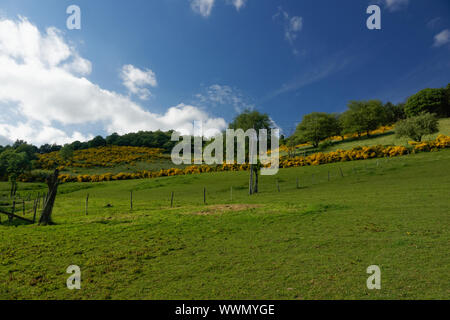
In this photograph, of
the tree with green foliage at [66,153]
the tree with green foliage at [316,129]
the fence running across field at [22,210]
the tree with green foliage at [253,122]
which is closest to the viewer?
the fence running across field at [22,210]

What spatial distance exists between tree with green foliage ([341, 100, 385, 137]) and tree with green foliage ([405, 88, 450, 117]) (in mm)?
15466

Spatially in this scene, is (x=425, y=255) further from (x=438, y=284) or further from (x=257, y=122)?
(x=257, y=122)

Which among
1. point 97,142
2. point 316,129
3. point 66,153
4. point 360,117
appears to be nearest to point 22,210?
point 66,153

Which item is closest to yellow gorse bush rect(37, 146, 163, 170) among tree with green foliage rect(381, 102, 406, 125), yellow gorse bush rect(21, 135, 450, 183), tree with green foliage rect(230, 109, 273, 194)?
yellow gorse bush rect(21, 135, 450, 183)

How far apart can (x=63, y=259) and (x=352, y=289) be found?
12.4 meters

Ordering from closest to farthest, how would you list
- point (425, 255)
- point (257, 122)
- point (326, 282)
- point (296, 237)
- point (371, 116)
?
point (326, 282)
point (425, 255)
point (296, 237)
point (257, 122)
point (371, 116)

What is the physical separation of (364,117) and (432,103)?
2802 centimetres

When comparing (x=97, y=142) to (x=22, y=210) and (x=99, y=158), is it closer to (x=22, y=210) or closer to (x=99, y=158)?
(x=99, y=158)

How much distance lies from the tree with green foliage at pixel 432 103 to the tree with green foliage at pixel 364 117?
609 inches

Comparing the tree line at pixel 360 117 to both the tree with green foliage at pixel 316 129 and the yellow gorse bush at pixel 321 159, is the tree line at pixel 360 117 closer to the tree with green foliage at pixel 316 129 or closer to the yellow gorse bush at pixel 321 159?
the tree with green foliage at pixel 316 129

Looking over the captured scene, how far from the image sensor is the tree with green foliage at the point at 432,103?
8512cm
